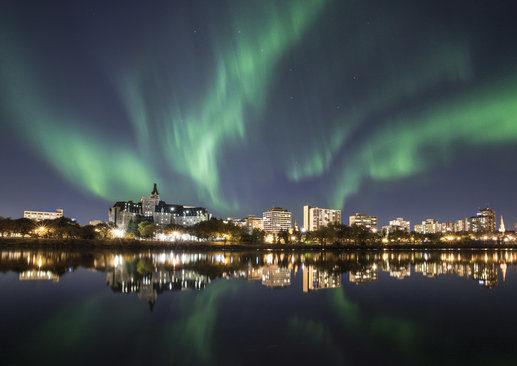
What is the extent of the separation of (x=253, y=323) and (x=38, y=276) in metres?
25.8

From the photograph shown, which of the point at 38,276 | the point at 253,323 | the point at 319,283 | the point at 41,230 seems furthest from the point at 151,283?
the point at 41,230

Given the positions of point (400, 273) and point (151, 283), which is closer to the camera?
point (151, 283)

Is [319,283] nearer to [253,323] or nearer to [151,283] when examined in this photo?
[151,283]

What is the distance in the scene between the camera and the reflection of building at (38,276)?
112 ft

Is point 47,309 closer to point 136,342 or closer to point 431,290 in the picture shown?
point 136,342

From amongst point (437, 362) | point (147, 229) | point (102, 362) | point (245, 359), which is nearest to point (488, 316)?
point (437, 362)

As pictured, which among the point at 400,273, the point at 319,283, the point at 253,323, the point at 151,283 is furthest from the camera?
the point at 400,273

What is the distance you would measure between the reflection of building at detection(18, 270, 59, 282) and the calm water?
93cm

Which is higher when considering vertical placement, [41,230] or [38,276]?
[41,230]

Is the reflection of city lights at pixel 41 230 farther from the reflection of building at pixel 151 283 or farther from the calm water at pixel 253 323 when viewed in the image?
the calm water at pixel 253 323

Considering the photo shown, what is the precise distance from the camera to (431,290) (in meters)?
30.8

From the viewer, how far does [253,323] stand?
18.7m

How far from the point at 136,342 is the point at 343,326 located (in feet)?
28.6

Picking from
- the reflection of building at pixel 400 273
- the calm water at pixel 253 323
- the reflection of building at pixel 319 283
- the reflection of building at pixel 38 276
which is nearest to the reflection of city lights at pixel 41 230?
the reflection of building at pixel 38 276
